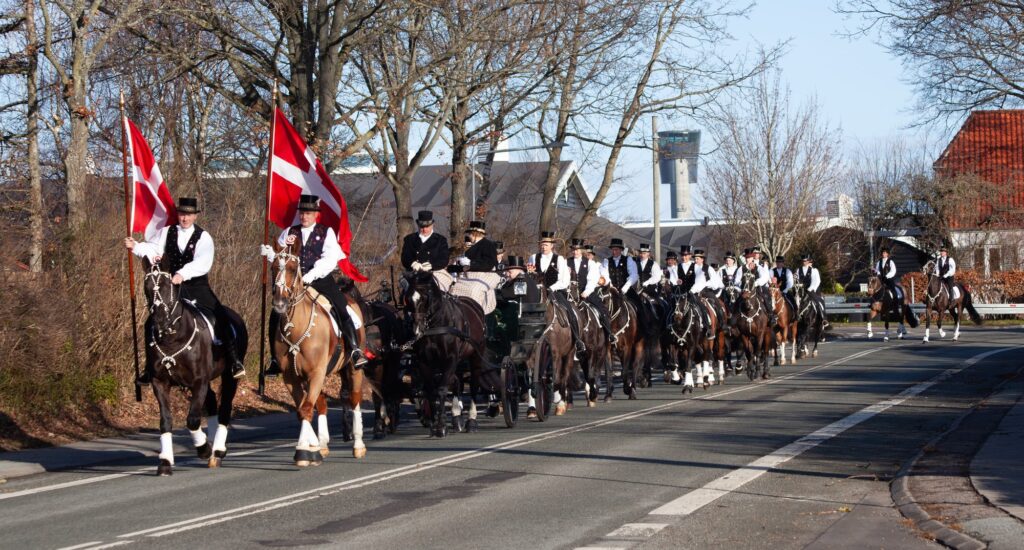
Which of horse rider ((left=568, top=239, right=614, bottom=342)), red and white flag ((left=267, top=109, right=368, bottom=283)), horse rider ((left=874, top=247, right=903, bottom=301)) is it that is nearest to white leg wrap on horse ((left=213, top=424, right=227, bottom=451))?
red and white flag ((left=267, top=109, right=368, bottom=283))

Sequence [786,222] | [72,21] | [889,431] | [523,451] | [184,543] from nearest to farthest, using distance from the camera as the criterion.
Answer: [184,543], [523,451], [889,431], [72,21], [786,222]

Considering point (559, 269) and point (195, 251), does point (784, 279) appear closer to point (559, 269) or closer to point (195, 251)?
point (559, 269)

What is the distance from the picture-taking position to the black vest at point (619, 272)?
23.9 m

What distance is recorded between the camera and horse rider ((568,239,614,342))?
21.7 m

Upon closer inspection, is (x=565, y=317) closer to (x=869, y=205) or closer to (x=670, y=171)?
(x=869, y=205)

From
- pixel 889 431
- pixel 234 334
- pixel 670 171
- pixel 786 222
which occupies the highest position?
pixel 670 171

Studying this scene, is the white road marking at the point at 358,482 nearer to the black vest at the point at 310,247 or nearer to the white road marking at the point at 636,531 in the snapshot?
the black vest at the point at 310,247

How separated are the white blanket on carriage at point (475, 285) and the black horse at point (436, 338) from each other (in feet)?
2.05

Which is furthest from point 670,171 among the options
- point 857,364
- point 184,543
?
point 184,543

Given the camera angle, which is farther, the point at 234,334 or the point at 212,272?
the point at 212,272

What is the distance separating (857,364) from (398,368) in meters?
16.1

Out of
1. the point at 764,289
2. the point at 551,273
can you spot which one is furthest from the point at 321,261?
the point at 764,289

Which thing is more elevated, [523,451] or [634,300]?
[634,300]

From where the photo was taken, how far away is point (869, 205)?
203ft
